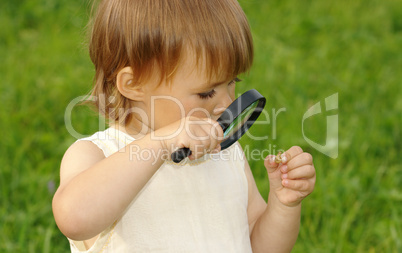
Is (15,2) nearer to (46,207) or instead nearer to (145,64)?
(46,207)

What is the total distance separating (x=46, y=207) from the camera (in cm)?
261

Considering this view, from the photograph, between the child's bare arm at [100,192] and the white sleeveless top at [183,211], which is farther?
the white sleeveless top at [183,211]

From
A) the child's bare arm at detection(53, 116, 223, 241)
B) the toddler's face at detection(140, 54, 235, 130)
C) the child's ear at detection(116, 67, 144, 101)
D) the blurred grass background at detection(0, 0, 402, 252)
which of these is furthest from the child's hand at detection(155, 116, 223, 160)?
the blurred grass background at detection(0, 0, 402, 252)

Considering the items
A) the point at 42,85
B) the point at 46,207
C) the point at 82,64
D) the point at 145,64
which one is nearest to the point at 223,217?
the point at 145,64

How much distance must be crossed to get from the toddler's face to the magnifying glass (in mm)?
61

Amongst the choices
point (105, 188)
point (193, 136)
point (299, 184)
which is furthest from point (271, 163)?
point (105, 188)

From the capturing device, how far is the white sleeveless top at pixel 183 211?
1618mm

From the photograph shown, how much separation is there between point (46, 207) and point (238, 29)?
1.43 m

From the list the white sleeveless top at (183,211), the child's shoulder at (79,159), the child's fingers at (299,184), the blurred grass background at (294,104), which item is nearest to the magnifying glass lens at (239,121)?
the white sleeveless top at (183,211)

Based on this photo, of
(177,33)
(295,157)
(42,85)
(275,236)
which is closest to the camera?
(177,33)

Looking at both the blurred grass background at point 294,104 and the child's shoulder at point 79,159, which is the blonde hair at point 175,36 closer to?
the child's shoulder at point 79,159

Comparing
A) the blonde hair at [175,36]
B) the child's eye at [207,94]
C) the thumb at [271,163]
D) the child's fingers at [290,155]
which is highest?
the blonde hair at [175,36]

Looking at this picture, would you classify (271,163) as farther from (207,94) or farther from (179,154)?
(179,154)

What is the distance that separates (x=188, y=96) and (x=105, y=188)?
384 millimetres
